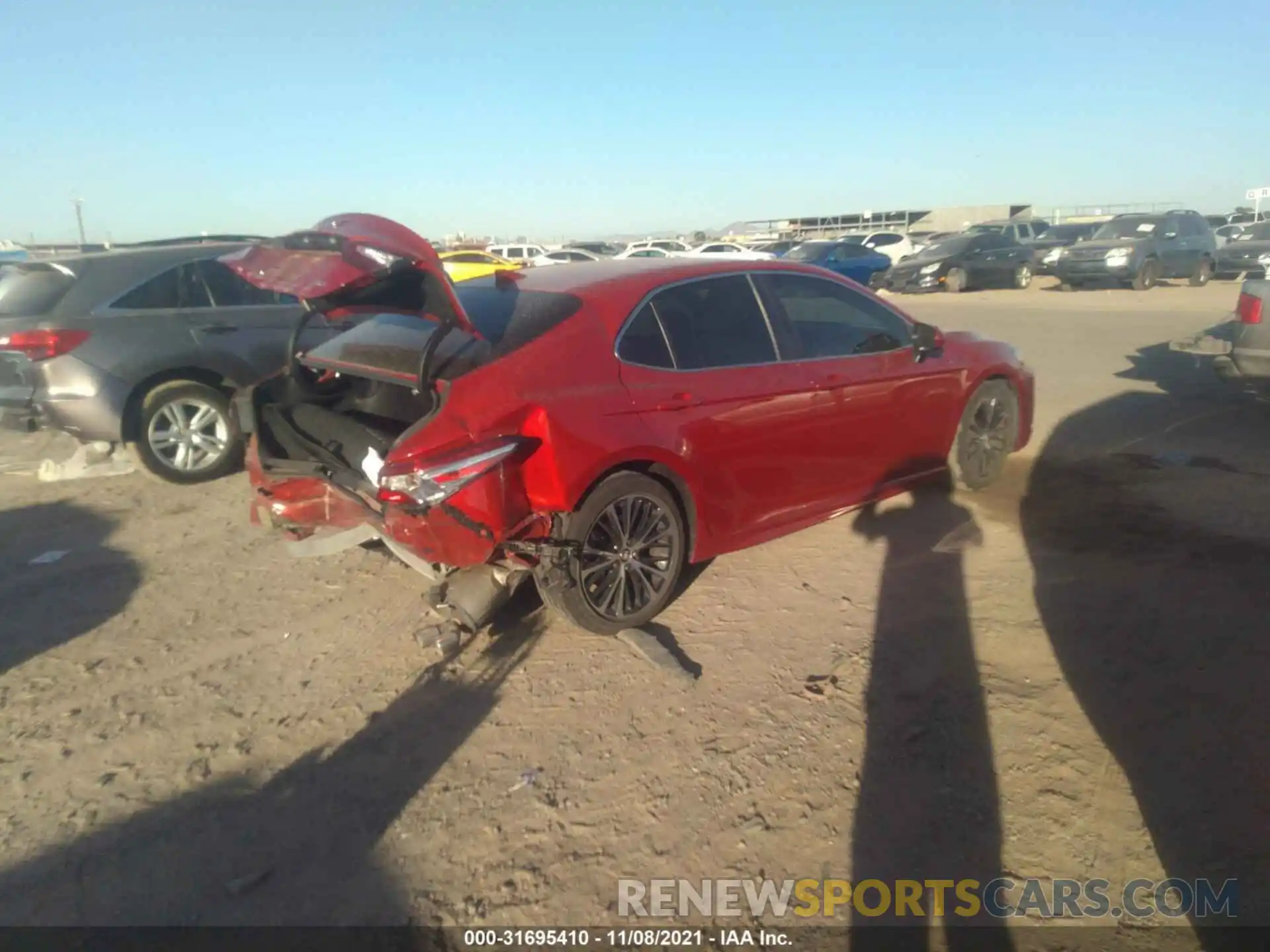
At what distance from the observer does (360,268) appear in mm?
3533

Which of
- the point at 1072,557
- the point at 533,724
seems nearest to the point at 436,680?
the point at 533,724

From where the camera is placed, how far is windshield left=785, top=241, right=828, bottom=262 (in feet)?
80.2

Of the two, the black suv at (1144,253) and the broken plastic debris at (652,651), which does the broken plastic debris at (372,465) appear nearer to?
the broken plastic debris at (652,651)

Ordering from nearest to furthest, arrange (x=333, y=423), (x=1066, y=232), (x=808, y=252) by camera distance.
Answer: (x=333, y=423), (x=808, y=252), (x=1066, y=232)

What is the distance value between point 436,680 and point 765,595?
1.73 meters

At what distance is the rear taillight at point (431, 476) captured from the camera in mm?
3459

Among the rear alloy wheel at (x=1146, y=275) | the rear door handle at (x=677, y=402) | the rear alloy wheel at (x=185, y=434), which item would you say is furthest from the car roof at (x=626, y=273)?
the rear alloy wheel at (x=1146, y=275)

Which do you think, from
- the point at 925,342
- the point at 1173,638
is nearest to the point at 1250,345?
the point at 925,342

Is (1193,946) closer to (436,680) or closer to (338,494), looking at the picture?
(436,680)

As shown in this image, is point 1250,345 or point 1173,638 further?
point 1250,345

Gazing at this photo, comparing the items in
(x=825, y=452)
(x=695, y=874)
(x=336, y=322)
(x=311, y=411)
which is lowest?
(x=695, y=874)

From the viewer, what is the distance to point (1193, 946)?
2422 mm

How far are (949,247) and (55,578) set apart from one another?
23.0m

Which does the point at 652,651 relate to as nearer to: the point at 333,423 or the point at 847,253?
the point at 333,423
